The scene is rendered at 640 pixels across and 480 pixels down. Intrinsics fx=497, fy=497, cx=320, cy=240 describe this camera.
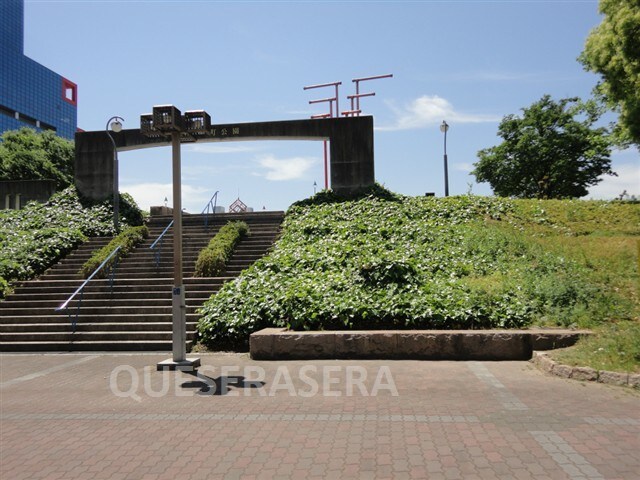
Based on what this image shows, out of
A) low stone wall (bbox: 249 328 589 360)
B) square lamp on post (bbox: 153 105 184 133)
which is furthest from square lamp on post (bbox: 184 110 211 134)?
low stone wall (bbox: 249 328 589 360)

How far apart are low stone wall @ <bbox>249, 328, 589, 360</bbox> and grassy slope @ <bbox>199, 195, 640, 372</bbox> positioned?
0.59 meters

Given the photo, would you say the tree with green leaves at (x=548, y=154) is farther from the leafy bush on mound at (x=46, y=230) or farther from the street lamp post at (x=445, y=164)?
the leafy bush on mound at (x=46, y=230)

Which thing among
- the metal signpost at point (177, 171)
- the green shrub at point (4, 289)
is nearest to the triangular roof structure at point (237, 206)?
the green shrub at point (4, 289)

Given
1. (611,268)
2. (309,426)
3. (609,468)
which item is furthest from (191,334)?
Result: (611,268)

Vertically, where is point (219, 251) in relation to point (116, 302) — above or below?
above

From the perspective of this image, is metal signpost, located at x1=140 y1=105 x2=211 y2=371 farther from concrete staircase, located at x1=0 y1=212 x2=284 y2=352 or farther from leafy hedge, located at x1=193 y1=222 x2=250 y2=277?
leafy hedge, located at x1=193 y1=222 x2=250 y2=277

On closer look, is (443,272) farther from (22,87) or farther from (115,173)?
(22,87)

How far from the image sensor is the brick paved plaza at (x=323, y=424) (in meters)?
4.14

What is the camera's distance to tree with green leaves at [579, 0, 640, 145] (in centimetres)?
1697

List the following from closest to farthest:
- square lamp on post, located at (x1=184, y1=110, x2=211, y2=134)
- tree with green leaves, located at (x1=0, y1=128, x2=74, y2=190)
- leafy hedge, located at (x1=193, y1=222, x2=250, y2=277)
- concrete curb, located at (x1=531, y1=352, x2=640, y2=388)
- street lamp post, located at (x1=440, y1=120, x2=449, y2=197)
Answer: concrete curb, located at (x1=531, y1=352, x2=640, y2=388)
square lamp on post, located at (x1=184, y1=110, x2=211, y2=134)
leafy hedge, located at (x1=193, y1=222, x2=250, y2=277)
street lamp post, located at (x1=440, y1=120, x2=449, y2=197)
tree with green leaves, located at (x1=0, y1=128, x2=74, y2=190)

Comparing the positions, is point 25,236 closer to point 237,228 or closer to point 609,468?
point 237,228

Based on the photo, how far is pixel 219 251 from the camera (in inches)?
566

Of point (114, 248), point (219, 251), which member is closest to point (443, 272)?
point (219, 251)

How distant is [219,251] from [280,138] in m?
7.81
